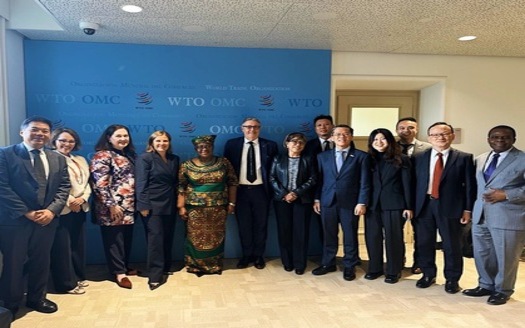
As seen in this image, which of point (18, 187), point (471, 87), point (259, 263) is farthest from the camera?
point (471, 87)

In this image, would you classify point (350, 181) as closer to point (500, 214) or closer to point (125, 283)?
point (500, 214)

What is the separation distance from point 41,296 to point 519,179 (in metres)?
3.98

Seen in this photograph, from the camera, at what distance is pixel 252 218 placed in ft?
14.4

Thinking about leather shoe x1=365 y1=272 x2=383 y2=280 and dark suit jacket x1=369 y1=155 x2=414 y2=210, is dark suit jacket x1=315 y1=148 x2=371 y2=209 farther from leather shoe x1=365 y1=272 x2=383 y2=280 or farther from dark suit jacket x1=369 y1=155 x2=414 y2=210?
leather shoe x1=365 y1=272 x2=383 y2=280

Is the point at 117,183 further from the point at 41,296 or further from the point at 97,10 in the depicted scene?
the point at 97,10

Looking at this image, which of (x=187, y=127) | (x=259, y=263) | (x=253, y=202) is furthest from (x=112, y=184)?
(x=259, y=263)

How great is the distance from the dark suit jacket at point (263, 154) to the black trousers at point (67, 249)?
1577mm

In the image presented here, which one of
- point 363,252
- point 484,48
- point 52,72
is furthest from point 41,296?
point 484,48

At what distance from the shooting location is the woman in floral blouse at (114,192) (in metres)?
3.75

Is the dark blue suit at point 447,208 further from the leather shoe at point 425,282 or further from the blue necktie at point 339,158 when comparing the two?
the blue necktie at point 339,158

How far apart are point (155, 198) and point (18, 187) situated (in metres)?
1.18

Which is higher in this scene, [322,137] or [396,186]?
[322,137]

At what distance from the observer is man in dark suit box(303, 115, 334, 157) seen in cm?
437

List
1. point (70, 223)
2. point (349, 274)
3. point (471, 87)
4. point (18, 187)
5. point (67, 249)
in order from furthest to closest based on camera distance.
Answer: point (471, 87), point (349, 274), point (70, 223), point (67, 249), point (18, 187)
